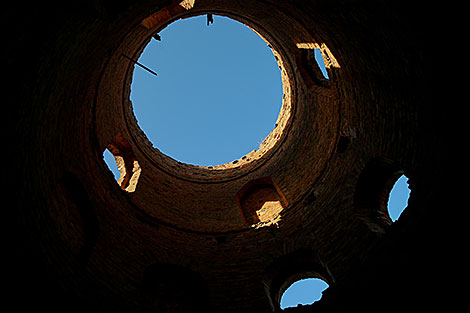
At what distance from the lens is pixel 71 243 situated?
6238mm

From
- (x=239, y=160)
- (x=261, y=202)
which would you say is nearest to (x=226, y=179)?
(x=239, y=160)

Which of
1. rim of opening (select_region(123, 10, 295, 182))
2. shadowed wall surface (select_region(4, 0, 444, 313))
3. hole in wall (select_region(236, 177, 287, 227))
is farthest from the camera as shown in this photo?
rim of opening (select_region(123, 10, 295, 182))

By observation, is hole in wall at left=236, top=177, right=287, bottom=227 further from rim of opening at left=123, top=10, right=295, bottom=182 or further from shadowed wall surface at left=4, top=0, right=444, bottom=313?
rim of opening at left=123, top=10, right=295, bottom=182

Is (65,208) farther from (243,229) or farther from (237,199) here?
(237,199)

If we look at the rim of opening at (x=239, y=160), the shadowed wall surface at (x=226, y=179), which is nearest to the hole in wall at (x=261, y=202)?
the shadowed wall surface at (x=226, y=179)

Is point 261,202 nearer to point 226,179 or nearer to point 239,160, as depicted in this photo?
point 226,179

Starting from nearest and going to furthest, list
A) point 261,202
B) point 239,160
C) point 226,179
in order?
Answer: point 261,202 < point 226,179 < point 239,160

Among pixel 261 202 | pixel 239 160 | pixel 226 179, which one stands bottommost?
pixel 261 202

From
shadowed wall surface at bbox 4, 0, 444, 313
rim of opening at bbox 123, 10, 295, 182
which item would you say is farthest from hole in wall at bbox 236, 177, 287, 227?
rim of opening at bbox 123, 10, 295, 182

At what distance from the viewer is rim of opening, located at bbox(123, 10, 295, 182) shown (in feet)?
33.4

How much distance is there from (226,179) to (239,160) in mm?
1471

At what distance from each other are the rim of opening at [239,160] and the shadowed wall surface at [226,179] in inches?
3.5

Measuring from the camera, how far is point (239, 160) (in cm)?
1295

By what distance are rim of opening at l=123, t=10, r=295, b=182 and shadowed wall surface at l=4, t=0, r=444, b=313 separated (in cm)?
9
